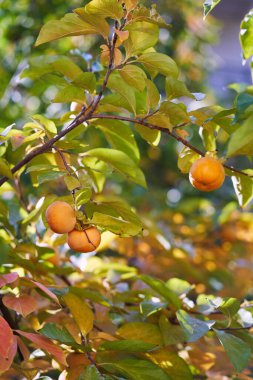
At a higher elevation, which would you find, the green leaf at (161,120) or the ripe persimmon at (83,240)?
the green leaf at (161,120)

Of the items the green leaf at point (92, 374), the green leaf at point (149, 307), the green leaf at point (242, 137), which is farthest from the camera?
the green leaf at point (149, 307)

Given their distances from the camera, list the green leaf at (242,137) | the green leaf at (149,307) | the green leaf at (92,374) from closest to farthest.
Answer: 1. the green leaf at (242,137)
2. the green leaf at (92,374)
3. the green leaf at (149,307)

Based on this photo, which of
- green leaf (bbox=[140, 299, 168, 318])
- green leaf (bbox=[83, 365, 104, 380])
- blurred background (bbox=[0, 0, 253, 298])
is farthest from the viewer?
blurred background (bbox=[0, 0, 253, 298])

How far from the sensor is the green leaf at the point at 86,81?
0.73 meters

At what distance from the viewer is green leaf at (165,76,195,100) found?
28.4 inches

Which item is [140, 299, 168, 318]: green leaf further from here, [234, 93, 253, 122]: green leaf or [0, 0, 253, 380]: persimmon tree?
[234, 93, 253, 122]: green leaf

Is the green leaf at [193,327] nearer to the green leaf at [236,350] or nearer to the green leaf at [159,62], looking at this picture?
the green leaf at [236,350]

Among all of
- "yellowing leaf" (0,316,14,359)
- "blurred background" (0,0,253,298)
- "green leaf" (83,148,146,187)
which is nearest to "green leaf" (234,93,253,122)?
"green leaf" (83,148,146,187)

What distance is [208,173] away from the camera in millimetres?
671

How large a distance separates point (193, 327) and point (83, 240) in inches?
7.0

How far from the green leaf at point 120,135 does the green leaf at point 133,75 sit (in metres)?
0.13

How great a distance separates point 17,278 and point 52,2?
5.16ft

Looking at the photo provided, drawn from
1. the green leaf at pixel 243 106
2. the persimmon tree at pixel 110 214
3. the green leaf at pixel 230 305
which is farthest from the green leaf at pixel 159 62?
the green leaf at pixel 230 305

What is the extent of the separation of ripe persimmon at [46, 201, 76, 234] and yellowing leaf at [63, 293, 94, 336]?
0.15 meters
